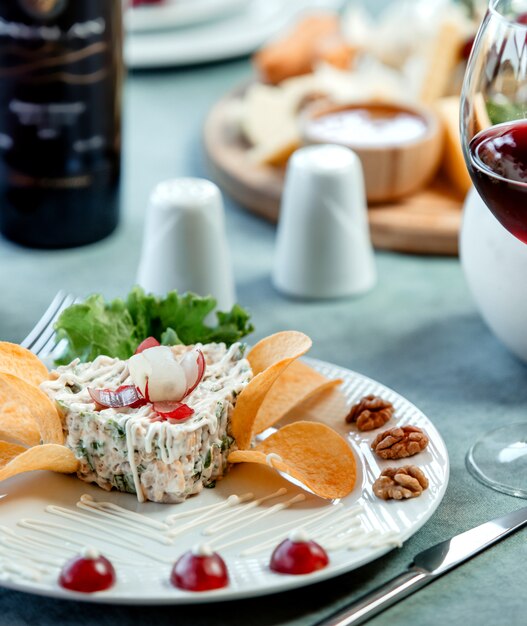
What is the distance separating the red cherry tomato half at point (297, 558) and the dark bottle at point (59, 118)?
1020mm

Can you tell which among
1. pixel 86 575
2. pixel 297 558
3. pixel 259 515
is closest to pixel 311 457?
pixel 259 515

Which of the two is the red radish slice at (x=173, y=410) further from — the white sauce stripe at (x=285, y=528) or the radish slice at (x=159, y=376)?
the white sauce stripe at (x=285, y=528)

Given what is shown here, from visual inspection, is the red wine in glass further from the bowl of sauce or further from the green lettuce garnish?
the bowl of sauce

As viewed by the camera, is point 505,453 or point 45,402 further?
point 505,453

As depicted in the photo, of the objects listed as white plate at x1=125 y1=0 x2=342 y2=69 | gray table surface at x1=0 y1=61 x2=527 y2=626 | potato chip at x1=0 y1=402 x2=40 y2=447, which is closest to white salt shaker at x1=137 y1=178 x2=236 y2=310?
gray table surface at x1=0 y1=61 x2=527 y2=626

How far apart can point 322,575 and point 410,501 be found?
163 mm

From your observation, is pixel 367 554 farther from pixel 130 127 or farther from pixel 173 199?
pixel 130 127

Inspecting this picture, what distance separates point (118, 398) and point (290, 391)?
24 centimetres

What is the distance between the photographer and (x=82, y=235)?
1970 mm

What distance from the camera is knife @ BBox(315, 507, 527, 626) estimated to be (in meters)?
0.98

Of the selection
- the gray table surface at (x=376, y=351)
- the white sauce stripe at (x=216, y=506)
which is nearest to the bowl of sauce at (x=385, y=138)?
the gray table surface at (x=376, y=351)

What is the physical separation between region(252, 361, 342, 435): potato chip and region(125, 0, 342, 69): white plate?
1.62 m

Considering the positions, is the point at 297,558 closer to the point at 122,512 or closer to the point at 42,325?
the point at 122,512

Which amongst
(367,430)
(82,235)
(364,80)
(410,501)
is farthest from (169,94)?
(410,501)
